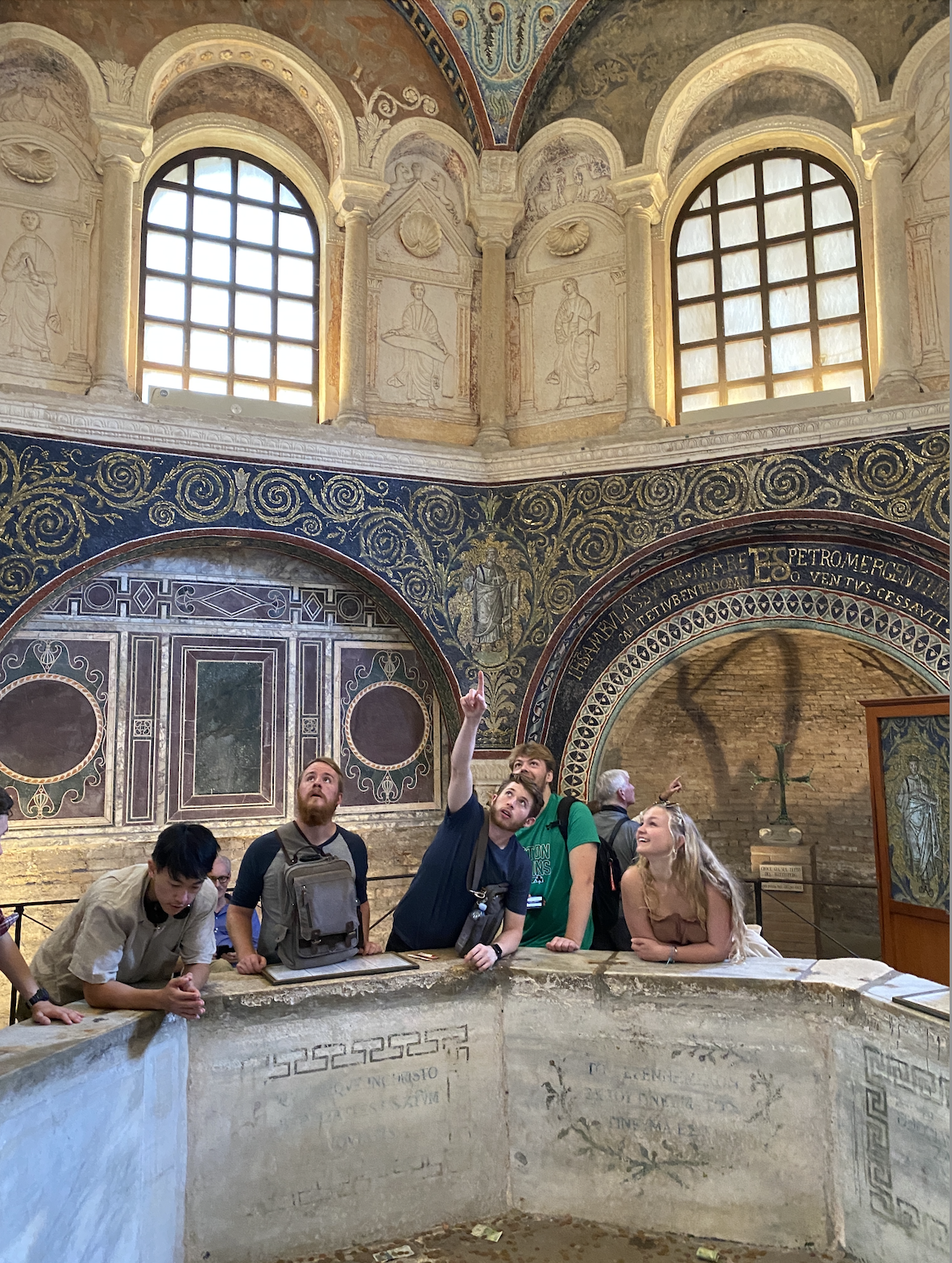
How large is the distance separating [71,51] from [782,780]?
8.88m

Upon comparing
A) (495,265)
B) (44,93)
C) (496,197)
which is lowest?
(495,265)

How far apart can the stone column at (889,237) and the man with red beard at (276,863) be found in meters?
5.86

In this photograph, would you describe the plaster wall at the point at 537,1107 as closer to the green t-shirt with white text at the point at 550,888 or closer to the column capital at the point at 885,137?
the green t-shirt with white text at the point at 550,888

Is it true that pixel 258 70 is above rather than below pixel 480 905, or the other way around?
above

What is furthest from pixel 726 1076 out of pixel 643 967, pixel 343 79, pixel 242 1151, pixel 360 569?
pixel 343 79

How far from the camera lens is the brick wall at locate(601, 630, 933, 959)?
31.9ft

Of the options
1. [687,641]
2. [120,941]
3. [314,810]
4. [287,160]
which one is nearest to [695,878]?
[314,810]

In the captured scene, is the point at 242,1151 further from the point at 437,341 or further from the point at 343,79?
the point at 343,79

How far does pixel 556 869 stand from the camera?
13.1ft

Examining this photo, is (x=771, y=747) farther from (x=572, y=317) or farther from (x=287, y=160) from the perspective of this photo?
(x=287, y=160)

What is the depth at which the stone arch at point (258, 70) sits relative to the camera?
26.0 feet

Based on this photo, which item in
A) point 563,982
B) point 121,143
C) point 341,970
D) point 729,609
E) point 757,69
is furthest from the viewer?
point 757,69

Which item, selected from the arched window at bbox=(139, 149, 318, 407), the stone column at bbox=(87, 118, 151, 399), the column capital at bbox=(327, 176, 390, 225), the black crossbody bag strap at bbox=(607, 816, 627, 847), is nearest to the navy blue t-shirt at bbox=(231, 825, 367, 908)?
the black crossbody bag strap at bbox=(607, 816, 627, 847)

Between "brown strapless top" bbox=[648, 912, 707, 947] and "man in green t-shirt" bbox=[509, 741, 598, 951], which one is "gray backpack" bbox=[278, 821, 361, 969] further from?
"brown strapless top" bbox=[648, 912, 707, 947]
